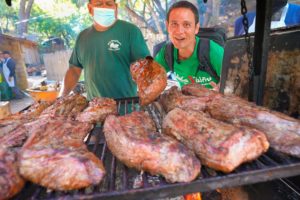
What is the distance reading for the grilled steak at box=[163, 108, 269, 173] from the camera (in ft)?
4.61

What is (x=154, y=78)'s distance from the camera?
105 inches

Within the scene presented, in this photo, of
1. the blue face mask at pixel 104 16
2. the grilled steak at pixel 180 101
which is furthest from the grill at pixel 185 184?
the blue face mask at pixel 104 16

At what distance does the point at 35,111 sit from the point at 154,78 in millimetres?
1364

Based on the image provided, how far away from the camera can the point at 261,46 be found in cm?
207

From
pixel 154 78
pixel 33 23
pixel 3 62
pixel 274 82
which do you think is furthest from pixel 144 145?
pixel 33 23

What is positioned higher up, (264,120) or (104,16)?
(104,16)

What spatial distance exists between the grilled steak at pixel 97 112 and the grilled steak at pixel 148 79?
37cm

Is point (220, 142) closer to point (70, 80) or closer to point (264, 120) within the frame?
point (264, 120)

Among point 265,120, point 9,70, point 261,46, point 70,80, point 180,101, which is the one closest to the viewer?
point 265,120

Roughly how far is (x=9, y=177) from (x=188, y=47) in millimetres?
3127

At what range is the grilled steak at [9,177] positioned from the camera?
127 cm

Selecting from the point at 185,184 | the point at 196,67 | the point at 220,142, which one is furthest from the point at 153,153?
the point at 196,67

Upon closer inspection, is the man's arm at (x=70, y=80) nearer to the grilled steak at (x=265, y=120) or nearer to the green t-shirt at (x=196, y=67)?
the green t-shirt at (x=196, y=67)

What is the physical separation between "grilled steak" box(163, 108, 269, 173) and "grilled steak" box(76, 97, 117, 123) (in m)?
0.91
